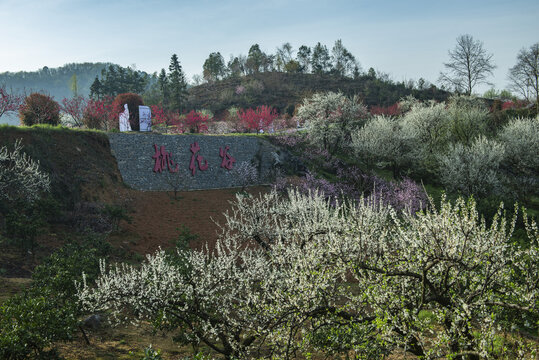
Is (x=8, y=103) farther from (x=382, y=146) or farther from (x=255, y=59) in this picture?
(x=255, y=59)

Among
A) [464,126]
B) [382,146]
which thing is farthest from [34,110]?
[464,126]

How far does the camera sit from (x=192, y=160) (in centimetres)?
2794

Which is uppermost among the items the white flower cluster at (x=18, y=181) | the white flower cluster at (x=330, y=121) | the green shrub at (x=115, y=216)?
the white flower cluster at (x=330, y=121)

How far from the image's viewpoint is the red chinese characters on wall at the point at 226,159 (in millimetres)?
30225

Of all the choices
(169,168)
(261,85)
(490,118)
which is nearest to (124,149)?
(169,168)

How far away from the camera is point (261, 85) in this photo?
8288 centimetres

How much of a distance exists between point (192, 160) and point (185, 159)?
1.99 feet

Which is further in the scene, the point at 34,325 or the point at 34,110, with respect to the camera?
the point at 34,110

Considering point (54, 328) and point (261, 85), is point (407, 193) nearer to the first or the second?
point (54, 328)

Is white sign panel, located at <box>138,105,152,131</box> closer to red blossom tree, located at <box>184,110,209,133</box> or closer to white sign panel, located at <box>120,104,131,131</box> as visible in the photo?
white sign panel, located at <box>120,104,131,131</box>

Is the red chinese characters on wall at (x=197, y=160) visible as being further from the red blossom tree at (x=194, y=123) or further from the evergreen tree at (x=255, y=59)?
the evergreen tree at (x=255, y=59)

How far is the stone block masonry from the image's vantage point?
25.1 meters

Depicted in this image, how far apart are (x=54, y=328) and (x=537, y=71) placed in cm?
5600

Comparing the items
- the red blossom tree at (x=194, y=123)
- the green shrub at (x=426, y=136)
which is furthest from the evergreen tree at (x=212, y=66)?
the green shrub at (x=426, y=136)
